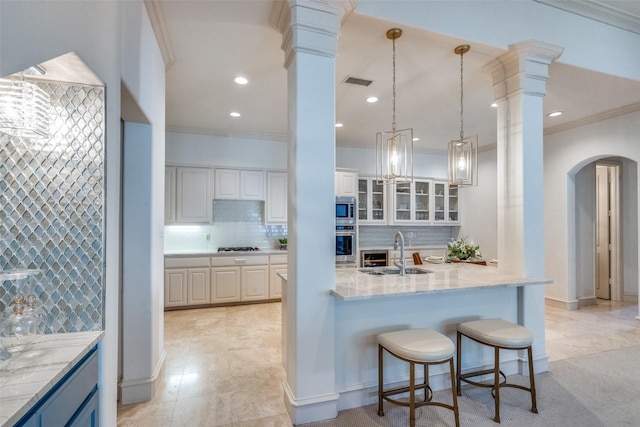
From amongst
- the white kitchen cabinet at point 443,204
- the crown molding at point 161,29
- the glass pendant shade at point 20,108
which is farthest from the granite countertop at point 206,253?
the glass pendant shade at point 20,108

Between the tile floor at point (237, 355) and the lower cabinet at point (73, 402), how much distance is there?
0.94 m

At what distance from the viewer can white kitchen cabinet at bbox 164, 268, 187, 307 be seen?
4.55 meters

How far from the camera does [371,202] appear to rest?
Result: 19.7 feet

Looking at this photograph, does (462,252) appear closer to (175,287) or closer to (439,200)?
(439,200)

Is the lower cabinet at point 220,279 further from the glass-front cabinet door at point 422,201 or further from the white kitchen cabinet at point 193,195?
the glass-front cabinet door at point 422,201

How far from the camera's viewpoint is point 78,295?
1410mm

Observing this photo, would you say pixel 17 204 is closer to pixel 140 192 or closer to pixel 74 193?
pixel 74 193

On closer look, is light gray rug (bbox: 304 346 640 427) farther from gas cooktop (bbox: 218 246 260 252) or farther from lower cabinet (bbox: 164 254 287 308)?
gas cooktop (bbox: 218 246 260 252)

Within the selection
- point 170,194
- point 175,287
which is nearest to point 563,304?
point 175,287

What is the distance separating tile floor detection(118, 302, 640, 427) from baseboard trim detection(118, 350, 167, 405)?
0.14 ft

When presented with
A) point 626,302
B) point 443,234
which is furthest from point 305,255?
point 626,302

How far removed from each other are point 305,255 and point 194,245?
3.77 metres

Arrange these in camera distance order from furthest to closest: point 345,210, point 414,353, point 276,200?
point 345,210
point 276,200
point 414,353

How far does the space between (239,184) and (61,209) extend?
12.5ft
